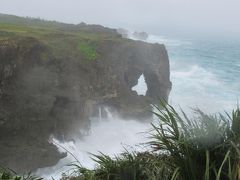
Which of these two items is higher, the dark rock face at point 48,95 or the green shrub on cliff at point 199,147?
the green shrub on cliff at point 199,147

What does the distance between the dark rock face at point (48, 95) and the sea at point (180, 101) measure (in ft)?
3.46

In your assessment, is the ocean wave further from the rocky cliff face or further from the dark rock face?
the dark rock face

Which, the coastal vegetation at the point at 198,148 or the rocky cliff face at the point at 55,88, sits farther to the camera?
the rocky cliff face at the point at 55,88

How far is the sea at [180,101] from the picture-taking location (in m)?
26.7

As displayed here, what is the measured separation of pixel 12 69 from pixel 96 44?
39.8ft

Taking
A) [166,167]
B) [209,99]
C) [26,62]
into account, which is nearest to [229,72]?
[209,99]

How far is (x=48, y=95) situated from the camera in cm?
2680

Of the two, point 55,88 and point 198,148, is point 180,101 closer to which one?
point 55,88

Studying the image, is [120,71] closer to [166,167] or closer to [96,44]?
[96,44]

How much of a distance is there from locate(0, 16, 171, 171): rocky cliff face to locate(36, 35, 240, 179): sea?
3.39 feet

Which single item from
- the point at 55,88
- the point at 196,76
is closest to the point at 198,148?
the point at 55,88

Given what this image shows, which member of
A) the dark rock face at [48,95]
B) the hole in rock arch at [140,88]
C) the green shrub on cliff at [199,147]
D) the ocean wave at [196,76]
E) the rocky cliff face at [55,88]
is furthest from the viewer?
the ocean wave at [196,76]

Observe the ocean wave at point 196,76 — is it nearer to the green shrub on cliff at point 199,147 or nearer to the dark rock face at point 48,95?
the dark rock face at point 48,95

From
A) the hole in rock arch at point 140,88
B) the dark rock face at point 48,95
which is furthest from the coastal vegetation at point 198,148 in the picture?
the hole in rock arch at point 140,88
